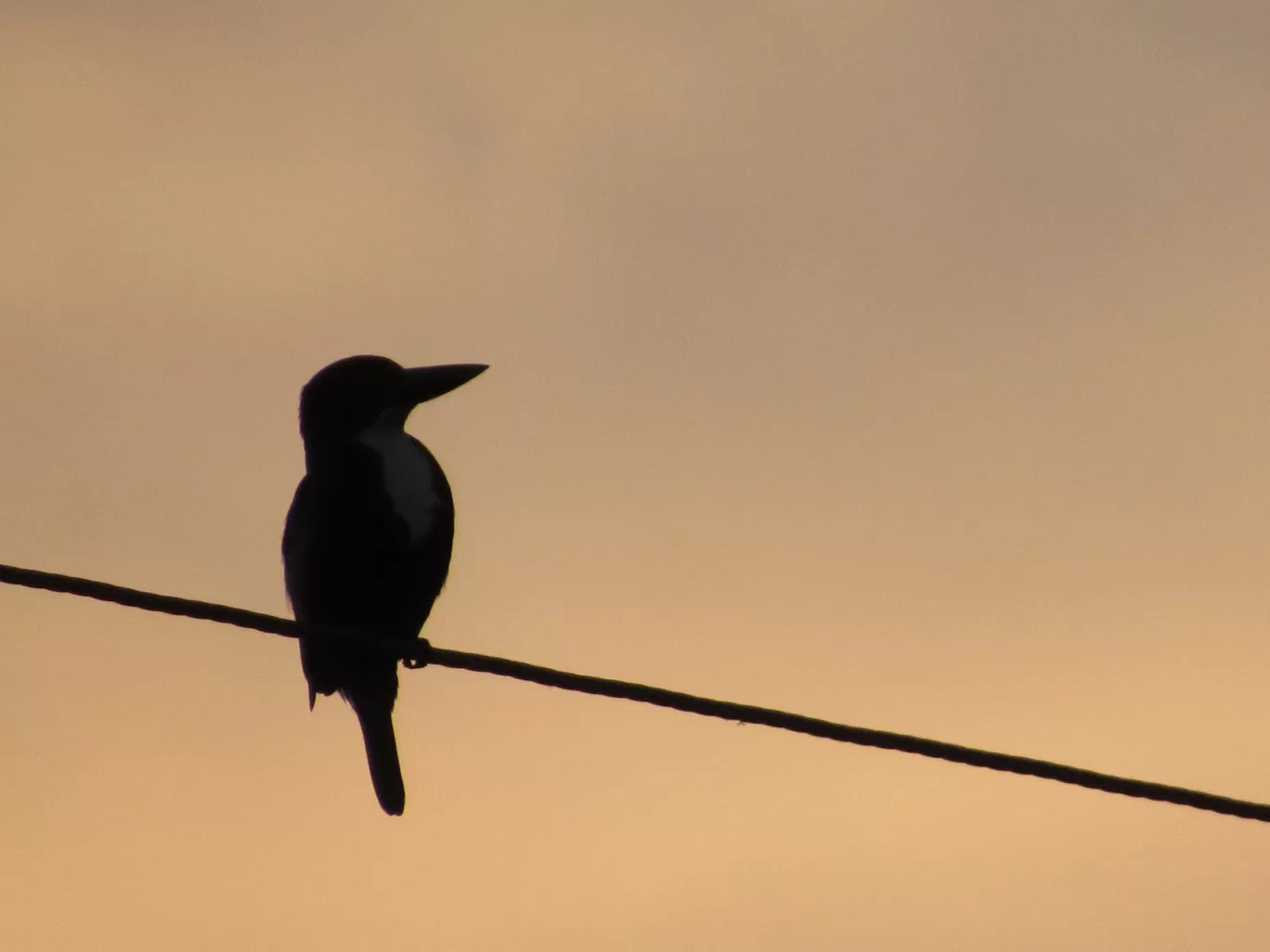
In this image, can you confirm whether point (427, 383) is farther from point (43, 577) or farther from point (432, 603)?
point (43, 577)

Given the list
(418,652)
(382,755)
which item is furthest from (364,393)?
(418,652)

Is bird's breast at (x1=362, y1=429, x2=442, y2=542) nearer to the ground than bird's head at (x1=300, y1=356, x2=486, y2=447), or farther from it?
nearer to the ground

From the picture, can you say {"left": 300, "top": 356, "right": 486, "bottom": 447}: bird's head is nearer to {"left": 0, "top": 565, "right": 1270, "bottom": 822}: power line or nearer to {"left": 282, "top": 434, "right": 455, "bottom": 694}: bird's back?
{"left": 282, "top": 434, "right": 455, "bottom": 694}: bird's back

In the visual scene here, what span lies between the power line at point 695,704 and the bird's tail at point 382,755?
211 cm

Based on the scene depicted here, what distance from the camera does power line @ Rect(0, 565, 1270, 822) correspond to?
2.60 metres

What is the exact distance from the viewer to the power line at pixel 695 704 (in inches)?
102

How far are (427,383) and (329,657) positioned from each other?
2.69 feet

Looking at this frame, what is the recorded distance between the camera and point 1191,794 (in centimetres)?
259

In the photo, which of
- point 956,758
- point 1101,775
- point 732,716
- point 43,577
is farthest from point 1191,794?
point 43,577

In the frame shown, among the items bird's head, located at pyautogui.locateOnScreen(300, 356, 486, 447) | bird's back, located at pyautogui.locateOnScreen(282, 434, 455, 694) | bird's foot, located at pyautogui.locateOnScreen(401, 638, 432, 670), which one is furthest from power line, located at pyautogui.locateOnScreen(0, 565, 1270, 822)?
bird's head, located at pyautogui.locateOnScreen(300, 356, 486, 447)

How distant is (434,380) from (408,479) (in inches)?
14.5

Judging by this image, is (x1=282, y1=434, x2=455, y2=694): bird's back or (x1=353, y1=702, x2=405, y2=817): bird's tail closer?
(x1=282, y1=434, x2=455, y2=694): bird's back

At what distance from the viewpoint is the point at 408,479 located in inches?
190

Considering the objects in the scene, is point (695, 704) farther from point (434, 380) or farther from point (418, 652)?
point (434, 380)
